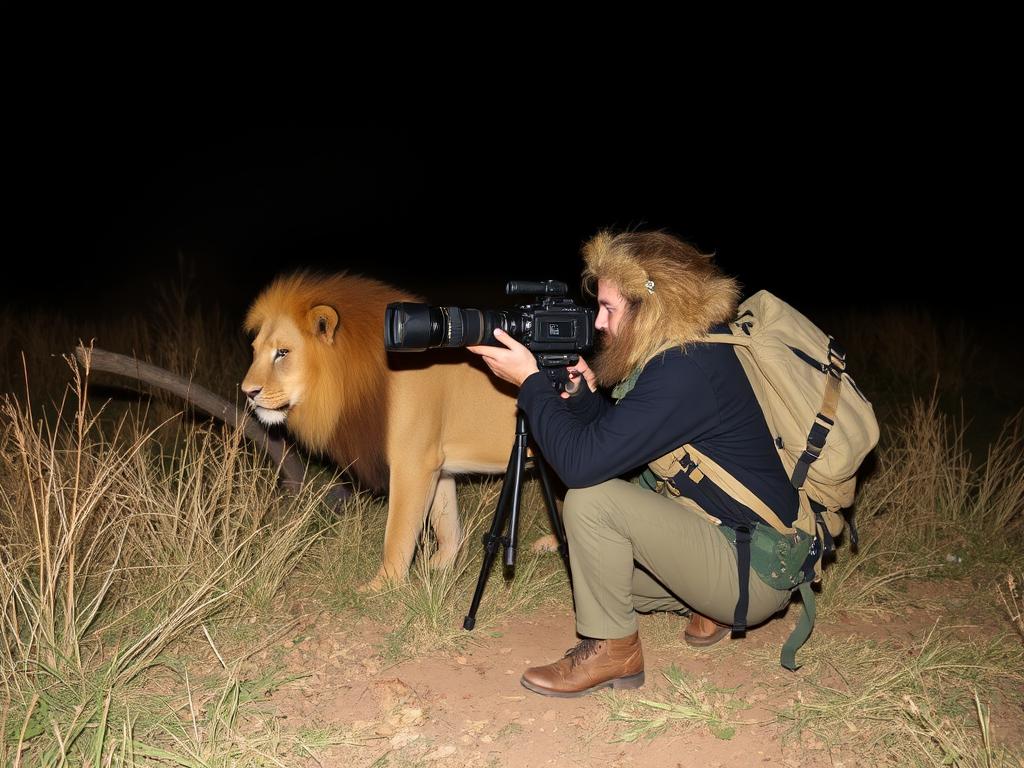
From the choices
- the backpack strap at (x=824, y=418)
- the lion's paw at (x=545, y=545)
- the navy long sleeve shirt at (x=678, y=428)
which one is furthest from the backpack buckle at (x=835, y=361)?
the lion's paw at (x=545, y=545)

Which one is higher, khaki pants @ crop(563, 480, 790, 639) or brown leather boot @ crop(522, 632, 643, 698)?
A: khaki pants @ crop(563, 480, 790, 639)

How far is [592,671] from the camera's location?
121 inches

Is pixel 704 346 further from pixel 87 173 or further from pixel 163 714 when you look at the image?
pixel 87 173

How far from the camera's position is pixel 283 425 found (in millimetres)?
4535

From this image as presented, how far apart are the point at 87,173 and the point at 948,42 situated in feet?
87.4

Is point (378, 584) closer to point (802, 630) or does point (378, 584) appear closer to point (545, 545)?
point (545, 545)

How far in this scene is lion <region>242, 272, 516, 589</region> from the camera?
3674 mm

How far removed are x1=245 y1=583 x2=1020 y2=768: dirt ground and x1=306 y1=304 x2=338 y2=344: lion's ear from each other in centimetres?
117

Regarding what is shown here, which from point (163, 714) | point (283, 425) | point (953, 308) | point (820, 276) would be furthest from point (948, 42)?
point (163, 714)

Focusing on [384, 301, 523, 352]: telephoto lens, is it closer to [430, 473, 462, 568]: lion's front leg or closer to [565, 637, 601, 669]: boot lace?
[565, 637, 601, 669]: boot lace

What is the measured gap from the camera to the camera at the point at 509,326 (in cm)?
292

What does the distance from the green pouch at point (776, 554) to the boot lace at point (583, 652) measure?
2.05 feet

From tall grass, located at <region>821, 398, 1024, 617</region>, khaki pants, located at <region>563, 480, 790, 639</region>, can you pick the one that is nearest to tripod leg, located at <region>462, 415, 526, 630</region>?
khaki pants, located at <region>563, 480, 790, 639</region>

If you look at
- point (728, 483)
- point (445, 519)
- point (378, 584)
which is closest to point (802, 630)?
point (728, 483)
